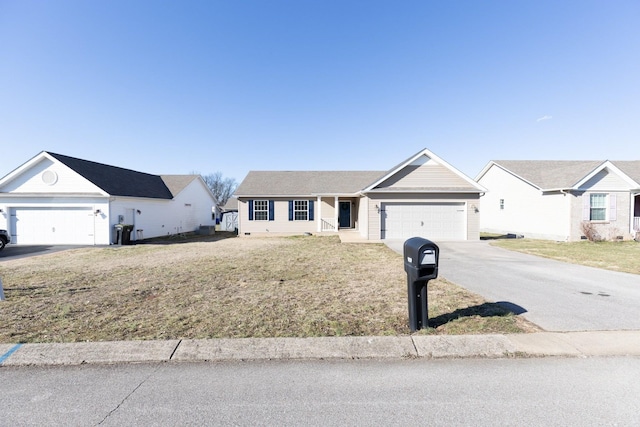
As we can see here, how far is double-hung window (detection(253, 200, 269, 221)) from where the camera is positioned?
19.9m

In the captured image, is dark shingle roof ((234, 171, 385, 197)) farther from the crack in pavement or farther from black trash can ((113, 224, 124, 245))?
the crack in pavement

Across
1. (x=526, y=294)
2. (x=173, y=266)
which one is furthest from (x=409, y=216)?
(x=173, y=266)

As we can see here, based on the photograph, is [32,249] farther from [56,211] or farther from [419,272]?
[419,272]

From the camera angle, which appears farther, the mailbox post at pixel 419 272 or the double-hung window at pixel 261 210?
the double-hung window at pixel 261 210

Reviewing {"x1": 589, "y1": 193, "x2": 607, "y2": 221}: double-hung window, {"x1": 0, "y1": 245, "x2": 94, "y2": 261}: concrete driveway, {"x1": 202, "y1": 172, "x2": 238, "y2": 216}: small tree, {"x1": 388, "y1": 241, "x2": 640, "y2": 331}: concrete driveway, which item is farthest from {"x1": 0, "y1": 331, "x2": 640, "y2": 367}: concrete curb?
{"x1": 202, "y1": 172, "x2": 238, "y2": 216}: small tree

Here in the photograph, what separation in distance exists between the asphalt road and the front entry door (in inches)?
728

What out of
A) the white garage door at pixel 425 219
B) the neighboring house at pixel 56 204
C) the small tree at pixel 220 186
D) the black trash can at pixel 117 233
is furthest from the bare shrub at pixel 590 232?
the small tree at pixel 220 186

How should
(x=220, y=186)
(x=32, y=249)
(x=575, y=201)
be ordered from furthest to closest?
(x=220, y=186) → (x=575, y=201) → (x=32, y=249)

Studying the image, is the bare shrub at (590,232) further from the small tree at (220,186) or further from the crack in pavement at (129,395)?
the small tree at (220,186)

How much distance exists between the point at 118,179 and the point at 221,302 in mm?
17569

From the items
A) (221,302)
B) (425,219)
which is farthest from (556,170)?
(221,302)

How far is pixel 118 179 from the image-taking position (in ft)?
60.8

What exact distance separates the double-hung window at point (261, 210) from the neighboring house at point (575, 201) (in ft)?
54.6

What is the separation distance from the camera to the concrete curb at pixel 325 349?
11.2 ft
